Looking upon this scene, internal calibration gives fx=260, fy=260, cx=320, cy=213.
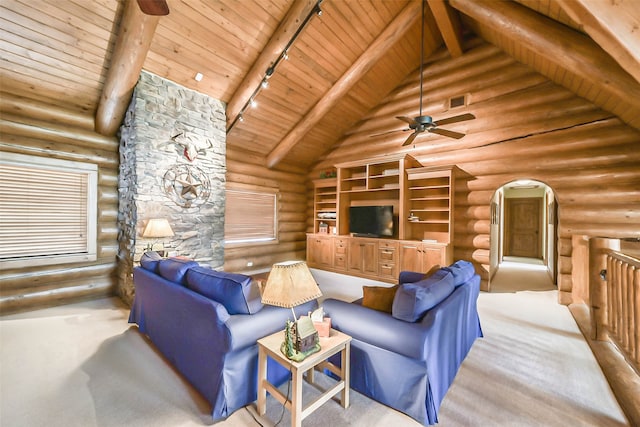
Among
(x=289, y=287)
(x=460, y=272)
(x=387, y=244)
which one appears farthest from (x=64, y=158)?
(x=387, y=244)

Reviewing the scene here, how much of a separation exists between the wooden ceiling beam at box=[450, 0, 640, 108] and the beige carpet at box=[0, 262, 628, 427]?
119 inches

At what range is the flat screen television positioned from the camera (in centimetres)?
558

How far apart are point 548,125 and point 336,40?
397 cm

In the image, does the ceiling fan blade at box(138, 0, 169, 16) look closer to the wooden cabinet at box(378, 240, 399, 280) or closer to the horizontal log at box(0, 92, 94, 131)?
the horizontal log at box(0, 92, 94, 131)

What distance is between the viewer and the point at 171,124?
169 inches

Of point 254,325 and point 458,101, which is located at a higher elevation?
point 458,101

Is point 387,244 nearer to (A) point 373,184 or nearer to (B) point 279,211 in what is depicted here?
(A) point 373,184

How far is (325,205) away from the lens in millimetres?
7277

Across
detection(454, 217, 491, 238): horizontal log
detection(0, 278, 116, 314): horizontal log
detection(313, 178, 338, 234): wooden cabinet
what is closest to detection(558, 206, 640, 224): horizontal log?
detection(454, 217, 491, 238): horizontal log

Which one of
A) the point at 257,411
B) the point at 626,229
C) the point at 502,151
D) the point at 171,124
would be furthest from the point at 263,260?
the point at 626,229

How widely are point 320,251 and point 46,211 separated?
16.6 feet

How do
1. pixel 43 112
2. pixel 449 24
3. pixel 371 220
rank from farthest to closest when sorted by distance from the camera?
pixel 371 220
pixel 449 24
pixel 43 112

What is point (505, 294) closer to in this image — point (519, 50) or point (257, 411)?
point (519, 50)

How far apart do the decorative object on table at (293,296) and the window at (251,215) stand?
466 centimetres
